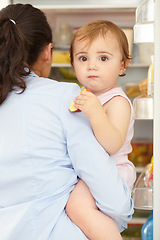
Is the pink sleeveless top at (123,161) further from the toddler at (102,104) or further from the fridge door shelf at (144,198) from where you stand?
the fridge door shelf at (144,198)

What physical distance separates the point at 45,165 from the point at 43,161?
1 cm

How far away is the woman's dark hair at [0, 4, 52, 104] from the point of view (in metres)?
1.08

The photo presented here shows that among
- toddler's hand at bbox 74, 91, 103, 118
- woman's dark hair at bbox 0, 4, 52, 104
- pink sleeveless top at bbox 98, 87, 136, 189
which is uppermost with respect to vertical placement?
woman's dark hair at bbox 0, 4, 52, 104

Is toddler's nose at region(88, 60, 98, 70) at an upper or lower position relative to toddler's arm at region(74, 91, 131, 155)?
upper

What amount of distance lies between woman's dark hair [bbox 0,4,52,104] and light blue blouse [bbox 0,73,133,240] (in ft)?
0.18

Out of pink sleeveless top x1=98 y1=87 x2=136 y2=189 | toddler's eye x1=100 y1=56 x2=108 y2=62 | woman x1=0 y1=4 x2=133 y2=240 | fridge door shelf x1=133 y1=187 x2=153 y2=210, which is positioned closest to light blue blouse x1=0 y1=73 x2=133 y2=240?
woman x1=0 y1=4 x2=133 y2=240

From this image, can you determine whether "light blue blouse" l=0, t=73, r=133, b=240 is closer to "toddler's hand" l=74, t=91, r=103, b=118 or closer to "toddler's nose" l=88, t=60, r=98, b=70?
"toddler's hand" l=74, t=91, r=103, b=118

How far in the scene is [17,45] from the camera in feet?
3.58

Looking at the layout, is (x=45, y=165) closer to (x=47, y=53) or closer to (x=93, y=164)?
(x=93, y=164)

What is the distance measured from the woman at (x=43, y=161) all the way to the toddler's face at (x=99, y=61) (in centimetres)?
23

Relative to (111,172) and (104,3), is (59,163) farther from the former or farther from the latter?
(104,3)

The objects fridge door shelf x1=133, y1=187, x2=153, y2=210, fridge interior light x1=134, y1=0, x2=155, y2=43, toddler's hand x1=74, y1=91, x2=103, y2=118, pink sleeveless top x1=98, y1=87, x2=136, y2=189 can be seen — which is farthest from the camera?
fridge door shelf x1=133, y1=187, x2=153, y2=210

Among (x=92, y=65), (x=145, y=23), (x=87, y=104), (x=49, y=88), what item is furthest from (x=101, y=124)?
(x=145, y=23)

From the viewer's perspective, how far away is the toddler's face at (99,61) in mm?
1276
